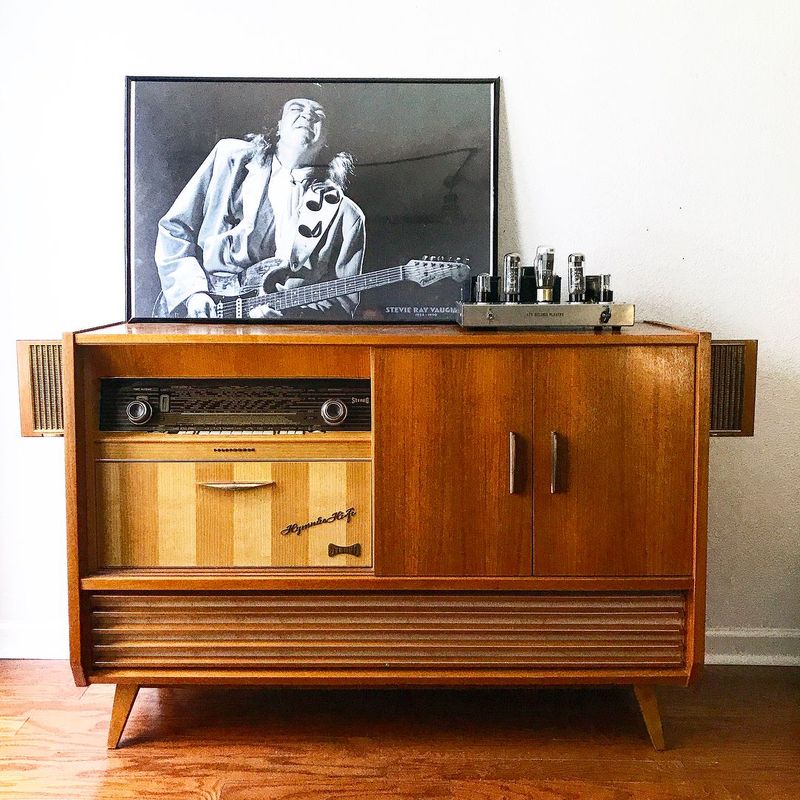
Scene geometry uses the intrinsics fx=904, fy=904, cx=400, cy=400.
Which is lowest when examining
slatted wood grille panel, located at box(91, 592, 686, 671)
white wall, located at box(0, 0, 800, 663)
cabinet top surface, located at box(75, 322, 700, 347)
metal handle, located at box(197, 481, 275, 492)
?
slatted wood grille panel, located at box(91, 592, 686, 671)

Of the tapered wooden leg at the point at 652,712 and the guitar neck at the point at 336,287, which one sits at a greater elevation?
the guitar neck at the point at 336,287

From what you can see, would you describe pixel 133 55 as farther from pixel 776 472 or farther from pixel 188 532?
pixel 776 472

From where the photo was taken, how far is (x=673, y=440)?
202 centimetres

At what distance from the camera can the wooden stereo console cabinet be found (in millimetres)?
2004

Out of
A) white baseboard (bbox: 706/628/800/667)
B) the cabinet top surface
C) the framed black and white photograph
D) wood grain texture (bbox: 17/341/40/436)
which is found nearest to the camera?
the cabinet top surface

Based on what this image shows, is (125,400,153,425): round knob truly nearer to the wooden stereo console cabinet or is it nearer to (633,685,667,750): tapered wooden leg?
the wooden stereo console cabinet

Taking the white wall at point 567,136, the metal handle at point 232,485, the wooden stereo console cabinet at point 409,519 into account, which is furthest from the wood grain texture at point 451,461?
the white wall at point 567,136

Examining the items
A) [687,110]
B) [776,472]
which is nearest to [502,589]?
[776,472]

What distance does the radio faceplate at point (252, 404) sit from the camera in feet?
6.79

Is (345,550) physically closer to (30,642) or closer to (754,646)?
(30,642)

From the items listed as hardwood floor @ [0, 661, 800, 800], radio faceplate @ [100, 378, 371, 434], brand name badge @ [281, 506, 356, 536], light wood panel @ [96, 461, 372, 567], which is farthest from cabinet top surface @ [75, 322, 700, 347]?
hardwood floor @ [0, 661, 800, 800]

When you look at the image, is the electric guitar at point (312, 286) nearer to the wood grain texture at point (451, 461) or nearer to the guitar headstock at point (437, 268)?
the guitar headstock at point (437, 268)

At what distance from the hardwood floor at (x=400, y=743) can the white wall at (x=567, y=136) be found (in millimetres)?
596

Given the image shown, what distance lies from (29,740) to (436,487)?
3.79 ft
